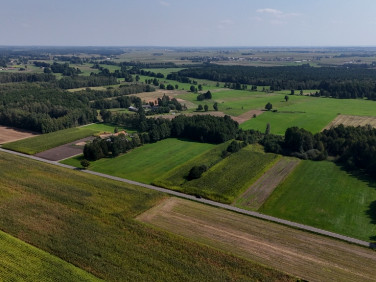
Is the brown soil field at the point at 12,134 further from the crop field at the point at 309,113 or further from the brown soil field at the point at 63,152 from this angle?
the crop field at the point at 309,113

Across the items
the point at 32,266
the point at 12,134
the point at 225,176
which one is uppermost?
the point at 12,134

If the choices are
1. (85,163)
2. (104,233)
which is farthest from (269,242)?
(85,163)

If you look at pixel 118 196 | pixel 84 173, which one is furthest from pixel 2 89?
pixel 118 196

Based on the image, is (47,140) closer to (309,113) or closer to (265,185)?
(265,185)

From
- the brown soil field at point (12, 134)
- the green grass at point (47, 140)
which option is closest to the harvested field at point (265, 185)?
the green grass at point (47, 140)

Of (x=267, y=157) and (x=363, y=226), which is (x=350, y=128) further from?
(x=363, y=226)

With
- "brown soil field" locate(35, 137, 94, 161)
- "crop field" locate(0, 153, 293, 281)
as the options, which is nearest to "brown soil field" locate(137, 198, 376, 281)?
"crop field" locate(0, 153, 293, 281)
